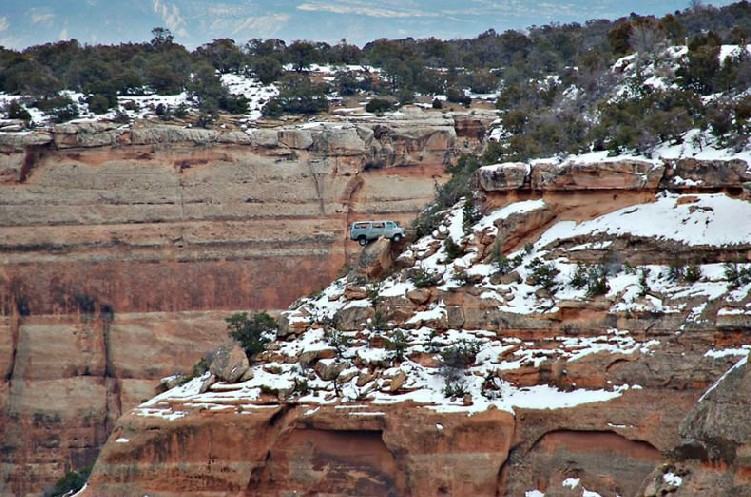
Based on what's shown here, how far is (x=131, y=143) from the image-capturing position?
192ft

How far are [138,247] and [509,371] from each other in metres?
26.0

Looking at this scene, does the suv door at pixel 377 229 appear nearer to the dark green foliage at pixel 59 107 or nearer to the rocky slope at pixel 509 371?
the rocky slope at pixel 509 371

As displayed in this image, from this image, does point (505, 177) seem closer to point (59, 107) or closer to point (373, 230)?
point (373, 230)

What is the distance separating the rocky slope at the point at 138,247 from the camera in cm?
5769

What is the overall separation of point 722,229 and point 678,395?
2.84 meters

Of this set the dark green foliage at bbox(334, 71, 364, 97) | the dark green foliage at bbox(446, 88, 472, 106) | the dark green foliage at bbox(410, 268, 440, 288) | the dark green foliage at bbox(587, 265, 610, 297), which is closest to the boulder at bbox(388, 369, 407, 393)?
the dark green foliage at bbox(410, 268, 440, 288)

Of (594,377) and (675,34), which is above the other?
(675,34)

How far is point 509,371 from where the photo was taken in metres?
34.0

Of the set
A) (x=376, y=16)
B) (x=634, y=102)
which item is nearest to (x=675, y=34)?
(x=634, y=102)

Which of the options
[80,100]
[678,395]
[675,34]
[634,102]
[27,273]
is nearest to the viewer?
[678,395]

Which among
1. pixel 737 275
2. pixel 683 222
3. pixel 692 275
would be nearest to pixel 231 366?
pixel 692 275

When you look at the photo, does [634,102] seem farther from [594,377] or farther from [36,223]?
[36,223]

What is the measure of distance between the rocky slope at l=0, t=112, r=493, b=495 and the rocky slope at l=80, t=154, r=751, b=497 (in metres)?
22.4

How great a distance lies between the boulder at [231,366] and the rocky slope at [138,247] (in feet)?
71.4
